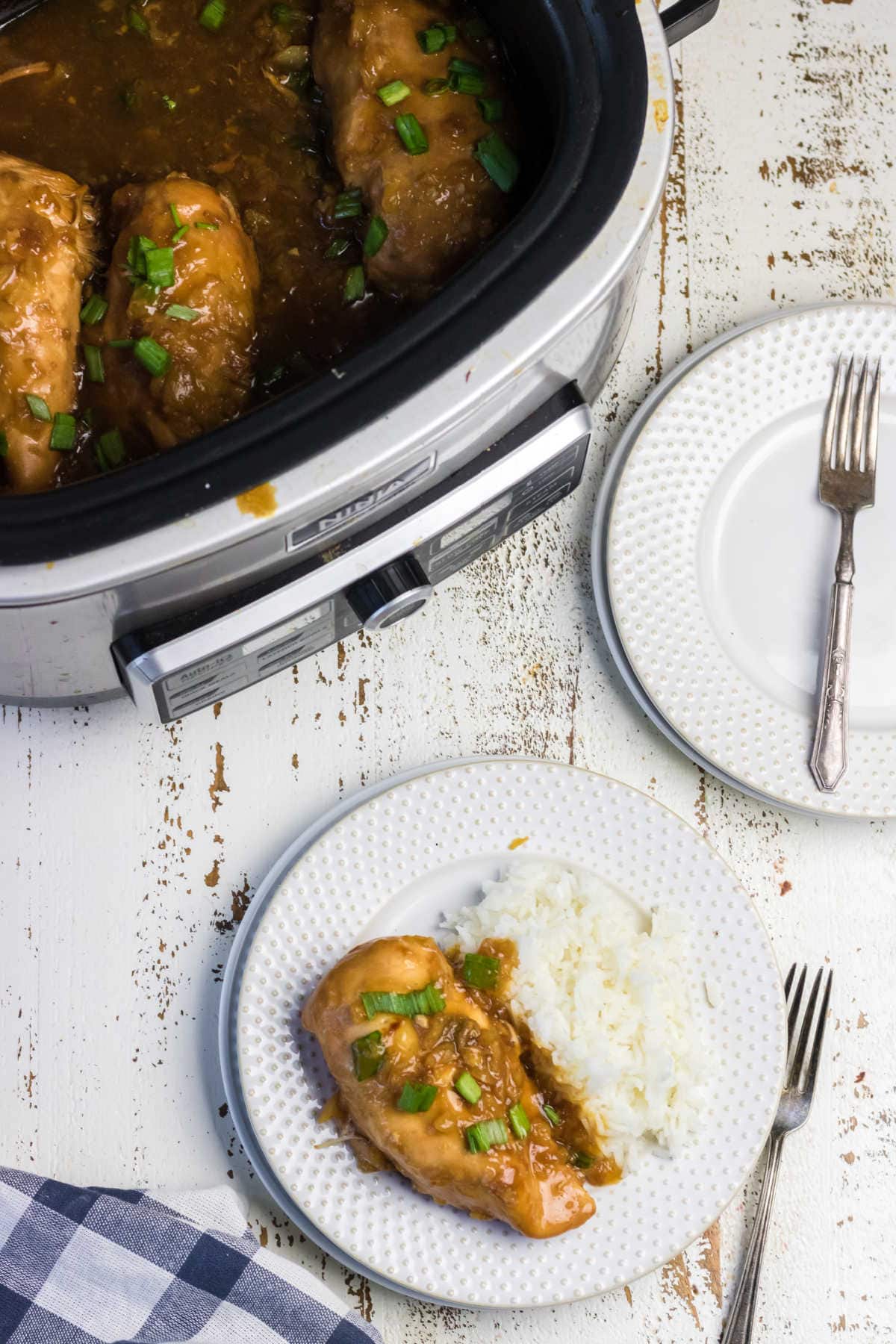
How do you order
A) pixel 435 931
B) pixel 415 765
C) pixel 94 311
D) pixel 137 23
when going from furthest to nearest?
pixel 415 765 → pixel 435 931 → pixel 137 23 → pixel 94 311

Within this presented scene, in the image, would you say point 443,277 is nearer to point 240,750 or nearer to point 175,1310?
point 240,750

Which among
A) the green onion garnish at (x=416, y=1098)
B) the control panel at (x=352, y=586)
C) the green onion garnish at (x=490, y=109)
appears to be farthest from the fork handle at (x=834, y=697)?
the green onion garnish at (x=490, y=109)

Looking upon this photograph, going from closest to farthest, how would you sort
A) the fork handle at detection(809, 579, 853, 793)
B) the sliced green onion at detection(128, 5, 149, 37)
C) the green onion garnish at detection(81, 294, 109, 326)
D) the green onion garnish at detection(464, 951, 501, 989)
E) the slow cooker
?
the slow cooker < the green onion garnish at detection(81, 294, 109, 326) < the sliced green onion at detection(128, 5, 149, 37) < the green onion garnish at detection(464, 951, 501, 989) < the fork handle at detection(809, 579, 853, 793)

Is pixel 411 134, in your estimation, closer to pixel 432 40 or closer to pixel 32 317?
pixel 432 40

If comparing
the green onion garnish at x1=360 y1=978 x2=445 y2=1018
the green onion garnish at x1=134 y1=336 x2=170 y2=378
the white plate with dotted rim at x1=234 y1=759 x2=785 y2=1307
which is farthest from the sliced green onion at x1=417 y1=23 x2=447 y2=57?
the white plate with dotted rim at x1=234 y1=759 x2=785 y2=1307

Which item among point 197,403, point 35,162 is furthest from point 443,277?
point 35,162

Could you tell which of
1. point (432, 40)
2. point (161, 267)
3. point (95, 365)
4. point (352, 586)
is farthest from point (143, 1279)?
point (432, 40)

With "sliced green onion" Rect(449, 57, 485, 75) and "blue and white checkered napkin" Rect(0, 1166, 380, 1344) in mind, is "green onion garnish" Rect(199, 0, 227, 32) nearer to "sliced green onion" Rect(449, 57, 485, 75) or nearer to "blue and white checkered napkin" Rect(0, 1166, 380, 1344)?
"sliced green onion" Rect(449, 57, 485, 75)
